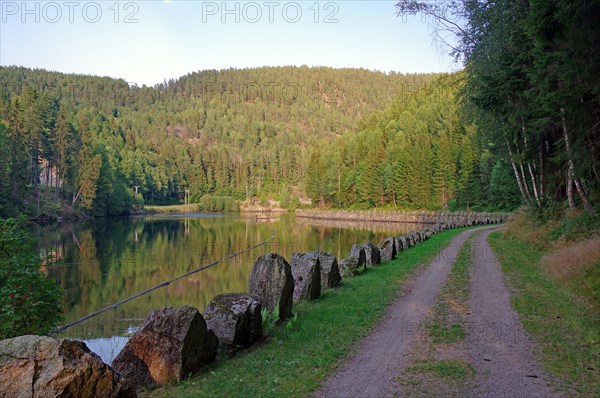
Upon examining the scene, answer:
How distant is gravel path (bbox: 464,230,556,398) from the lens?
6070 mm

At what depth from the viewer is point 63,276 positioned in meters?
22.6

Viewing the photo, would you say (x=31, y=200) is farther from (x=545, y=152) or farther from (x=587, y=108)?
(x=587, y=108)

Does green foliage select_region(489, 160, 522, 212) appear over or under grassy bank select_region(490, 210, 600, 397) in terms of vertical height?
over

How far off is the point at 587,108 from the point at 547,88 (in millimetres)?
1230

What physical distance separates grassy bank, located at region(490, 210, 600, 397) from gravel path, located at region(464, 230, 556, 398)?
247 mm

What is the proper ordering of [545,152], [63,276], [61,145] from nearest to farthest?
[63,276]
[545,152]
[61,145]

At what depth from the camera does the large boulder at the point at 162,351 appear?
7.04 metres

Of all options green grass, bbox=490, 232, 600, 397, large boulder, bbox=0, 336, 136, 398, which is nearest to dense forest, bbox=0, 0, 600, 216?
green grass, bbox=490, 232, 600, 397

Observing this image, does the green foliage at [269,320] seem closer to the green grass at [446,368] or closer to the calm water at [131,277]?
the green grass at [446,368]

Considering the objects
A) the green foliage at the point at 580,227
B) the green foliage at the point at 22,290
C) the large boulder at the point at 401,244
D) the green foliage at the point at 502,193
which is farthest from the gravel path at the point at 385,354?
the green foliage at the point at 502,193

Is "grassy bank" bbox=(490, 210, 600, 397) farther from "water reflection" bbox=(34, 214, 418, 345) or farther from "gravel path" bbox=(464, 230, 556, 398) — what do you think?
"water reflection" bbox=(34, 214, 418, 345)

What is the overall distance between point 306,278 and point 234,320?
14.2ft

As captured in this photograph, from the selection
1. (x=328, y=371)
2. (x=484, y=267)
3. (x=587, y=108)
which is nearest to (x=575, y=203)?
(x=484, y=267)

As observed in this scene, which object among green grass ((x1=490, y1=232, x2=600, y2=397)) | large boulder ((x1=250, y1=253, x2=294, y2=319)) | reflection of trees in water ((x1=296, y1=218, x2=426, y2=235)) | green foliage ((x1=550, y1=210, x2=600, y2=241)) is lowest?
reflection of trees in water ((x1=296, y1=218, x2=426, y2=235))
